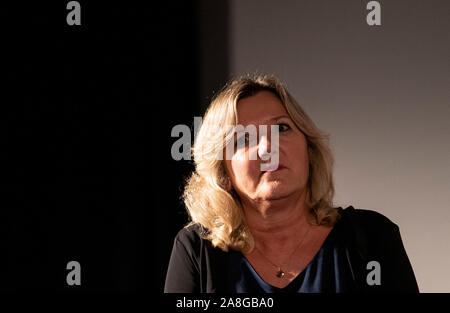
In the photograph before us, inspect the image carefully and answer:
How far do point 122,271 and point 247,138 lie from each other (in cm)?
63

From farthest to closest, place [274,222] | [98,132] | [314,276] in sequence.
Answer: [98,132] < [274,222] < [314,276]

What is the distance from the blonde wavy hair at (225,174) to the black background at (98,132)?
1.05 ft

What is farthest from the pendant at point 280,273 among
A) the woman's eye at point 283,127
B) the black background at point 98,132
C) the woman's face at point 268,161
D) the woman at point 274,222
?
the black background at point 98,132

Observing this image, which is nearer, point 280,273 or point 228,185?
point 280,273

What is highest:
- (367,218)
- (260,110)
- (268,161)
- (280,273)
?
(260,110)

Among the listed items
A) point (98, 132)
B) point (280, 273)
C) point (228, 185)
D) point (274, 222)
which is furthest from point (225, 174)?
point (98, 132)

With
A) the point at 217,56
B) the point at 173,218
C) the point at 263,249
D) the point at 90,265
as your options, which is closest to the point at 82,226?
the point at 90,265

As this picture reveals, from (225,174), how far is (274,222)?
6.8 inches

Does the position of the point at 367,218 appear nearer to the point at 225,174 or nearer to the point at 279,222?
the point at 279,222

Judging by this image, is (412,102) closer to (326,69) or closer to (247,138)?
(326,69)

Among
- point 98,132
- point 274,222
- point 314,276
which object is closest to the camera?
point 314,276

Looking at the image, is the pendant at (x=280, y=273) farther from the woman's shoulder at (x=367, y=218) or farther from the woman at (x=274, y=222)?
the woman's shoulder at (x=367, y=218)

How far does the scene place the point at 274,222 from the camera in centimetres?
122

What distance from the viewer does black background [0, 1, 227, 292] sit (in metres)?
1.34
